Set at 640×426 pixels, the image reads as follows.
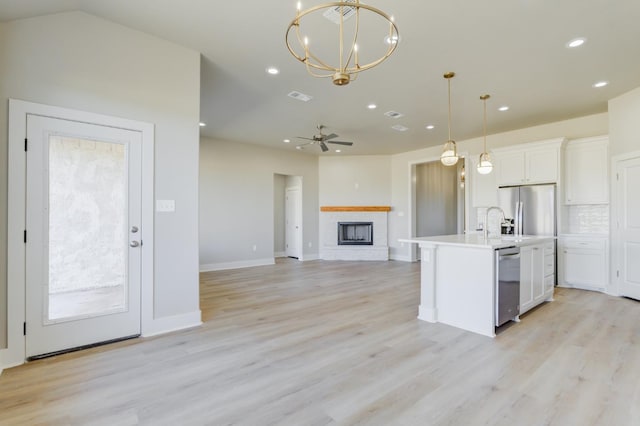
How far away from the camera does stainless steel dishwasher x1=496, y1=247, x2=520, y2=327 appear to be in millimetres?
3223

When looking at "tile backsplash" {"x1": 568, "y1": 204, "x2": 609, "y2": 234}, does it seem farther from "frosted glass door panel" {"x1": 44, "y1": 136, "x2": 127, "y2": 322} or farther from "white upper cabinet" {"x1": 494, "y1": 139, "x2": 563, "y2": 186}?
"frosted glass door panel" {"x1": 44, "y1": 136, "x2": 127, "y2": 322}

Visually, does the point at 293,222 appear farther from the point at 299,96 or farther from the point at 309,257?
the point at 299,96

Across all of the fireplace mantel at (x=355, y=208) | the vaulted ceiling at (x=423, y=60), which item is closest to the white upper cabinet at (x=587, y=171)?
the vaulted ceiling at (x=423, y=60)

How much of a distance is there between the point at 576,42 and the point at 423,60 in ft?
4.81

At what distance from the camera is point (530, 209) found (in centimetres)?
562

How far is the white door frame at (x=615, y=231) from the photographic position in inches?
185

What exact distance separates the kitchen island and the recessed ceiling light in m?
2.10

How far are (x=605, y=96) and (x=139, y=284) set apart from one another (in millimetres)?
6557

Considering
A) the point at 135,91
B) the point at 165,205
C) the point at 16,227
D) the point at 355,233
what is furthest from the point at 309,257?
the point at 16,227

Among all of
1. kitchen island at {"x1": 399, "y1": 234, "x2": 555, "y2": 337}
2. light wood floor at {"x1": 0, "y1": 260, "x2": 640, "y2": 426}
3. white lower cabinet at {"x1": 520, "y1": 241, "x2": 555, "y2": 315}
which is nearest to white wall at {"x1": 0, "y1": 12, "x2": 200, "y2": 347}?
light wood floor at {"x1": 0, "y1": 260, "x2": 640, "y2": 426}

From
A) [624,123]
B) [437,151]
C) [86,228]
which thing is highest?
[437,151]

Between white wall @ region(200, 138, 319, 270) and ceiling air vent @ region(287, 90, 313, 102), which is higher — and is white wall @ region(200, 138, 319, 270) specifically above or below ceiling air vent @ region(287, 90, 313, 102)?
below

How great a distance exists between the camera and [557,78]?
13.2 ft

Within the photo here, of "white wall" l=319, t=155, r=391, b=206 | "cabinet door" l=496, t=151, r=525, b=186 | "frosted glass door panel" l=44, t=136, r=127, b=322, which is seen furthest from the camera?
"white wall" l=319, t=155, r=391, b=206
